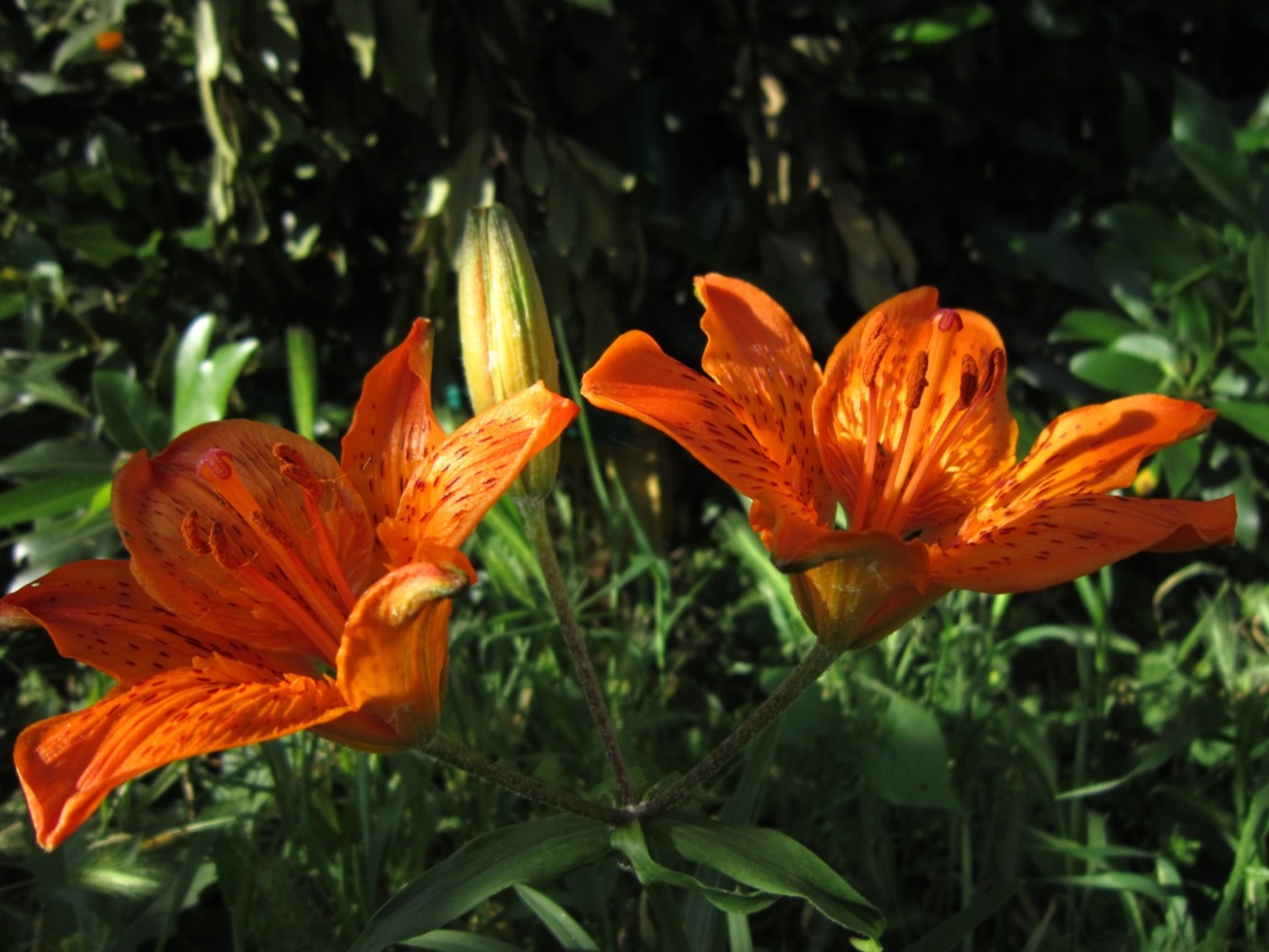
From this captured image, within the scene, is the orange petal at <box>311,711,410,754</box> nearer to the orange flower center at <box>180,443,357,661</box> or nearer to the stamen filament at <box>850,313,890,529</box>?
the orange flower center at <box>180,443,357,661</box>

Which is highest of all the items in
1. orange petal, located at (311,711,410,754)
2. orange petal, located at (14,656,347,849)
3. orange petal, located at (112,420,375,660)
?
orange petal, located at (112,420,375,660)

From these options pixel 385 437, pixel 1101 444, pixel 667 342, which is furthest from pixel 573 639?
pixel 667 342

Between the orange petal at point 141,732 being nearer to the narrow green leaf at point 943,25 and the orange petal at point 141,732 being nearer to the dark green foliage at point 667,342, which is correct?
the dark green foliage at point 667,342

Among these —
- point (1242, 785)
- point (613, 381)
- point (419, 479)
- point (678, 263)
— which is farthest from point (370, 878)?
point (678, 263)

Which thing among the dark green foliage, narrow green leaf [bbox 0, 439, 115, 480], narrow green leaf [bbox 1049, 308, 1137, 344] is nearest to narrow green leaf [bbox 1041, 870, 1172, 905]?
the dark green foliage

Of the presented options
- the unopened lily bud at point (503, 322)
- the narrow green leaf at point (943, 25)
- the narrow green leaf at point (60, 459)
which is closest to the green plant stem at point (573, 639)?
the unopened lily bud at point (503, 322)

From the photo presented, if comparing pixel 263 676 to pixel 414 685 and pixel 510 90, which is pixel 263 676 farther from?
pixel 510 90

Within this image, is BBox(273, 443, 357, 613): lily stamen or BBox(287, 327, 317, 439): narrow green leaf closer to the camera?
BBox(273, 443, 357, 613): lily stamen
